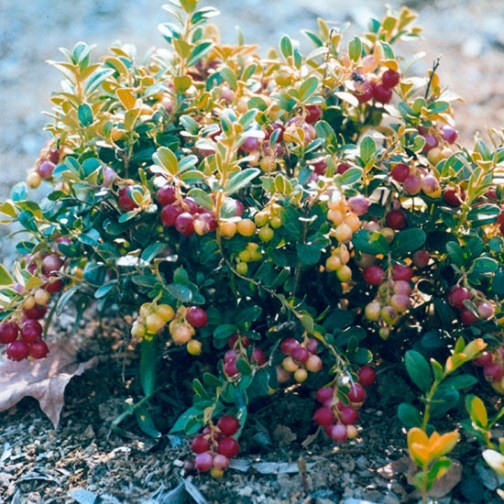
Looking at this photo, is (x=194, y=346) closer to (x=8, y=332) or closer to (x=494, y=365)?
(x=8, y=332)

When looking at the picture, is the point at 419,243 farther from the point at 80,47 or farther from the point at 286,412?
the point at 80,47

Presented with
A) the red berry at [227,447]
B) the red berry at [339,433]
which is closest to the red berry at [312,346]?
the red berry at [339,433]

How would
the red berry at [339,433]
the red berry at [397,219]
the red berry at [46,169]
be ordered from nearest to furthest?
1. the red berry at [339,433]
2. the red berry at [397,219]
3. the red berry at [46,169]

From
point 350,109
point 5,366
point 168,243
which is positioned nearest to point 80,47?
point 168,243

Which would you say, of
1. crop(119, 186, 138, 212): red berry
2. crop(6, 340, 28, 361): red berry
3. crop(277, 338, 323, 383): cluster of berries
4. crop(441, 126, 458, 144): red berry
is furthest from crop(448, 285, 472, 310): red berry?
crop(6, 340, 28, 361): red berry

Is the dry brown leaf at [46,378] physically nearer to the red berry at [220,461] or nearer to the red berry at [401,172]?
the red berry at [220,461]

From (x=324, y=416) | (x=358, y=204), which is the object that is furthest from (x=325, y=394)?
(x=358, y=204)
